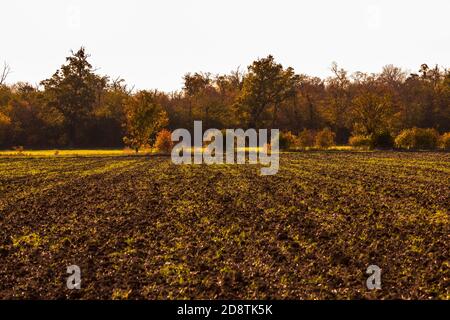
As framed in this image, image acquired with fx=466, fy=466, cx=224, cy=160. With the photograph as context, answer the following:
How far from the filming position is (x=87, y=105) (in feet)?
260

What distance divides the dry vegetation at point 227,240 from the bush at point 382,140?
37.1 meters

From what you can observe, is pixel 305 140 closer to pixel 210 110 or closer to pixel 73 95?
pixel 210 110

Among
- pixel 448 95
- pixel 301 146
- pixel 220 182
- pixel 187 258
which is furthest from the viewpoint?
pixel 448 95

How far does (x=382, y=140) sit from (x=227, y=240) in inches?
2014

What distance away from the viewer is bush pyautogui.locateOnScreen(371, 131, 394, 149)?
193ft

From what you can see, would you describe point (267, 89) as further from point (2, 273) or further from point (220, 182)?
point (2, 273)

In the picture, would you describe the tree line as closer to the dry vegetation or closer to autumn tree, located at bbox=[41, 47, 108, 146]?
autumn tree, located at bbox=[41, 47, 108, 146]

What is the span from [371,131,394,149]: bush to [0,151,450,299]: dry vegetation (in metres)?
37.1

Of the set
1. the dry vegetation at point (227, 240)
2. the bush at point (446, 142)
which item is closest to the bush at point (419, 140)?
the bush at point (446, 142)

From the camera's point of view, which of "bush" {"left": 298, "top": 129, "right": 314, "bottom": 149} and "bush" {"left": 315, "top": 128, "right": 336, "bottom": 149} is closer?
"bush" {"left": 298, "top": 129, "right": 314, "bottom": 149}

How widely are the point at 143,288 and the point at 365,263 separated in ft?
15.6

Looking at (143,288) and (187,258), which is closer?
(143,288)

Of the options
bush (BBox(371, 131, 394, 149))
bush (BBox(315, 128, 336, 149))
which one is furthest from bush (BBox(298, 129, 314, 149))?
bush (BBox(371, 131, 394, 149))
